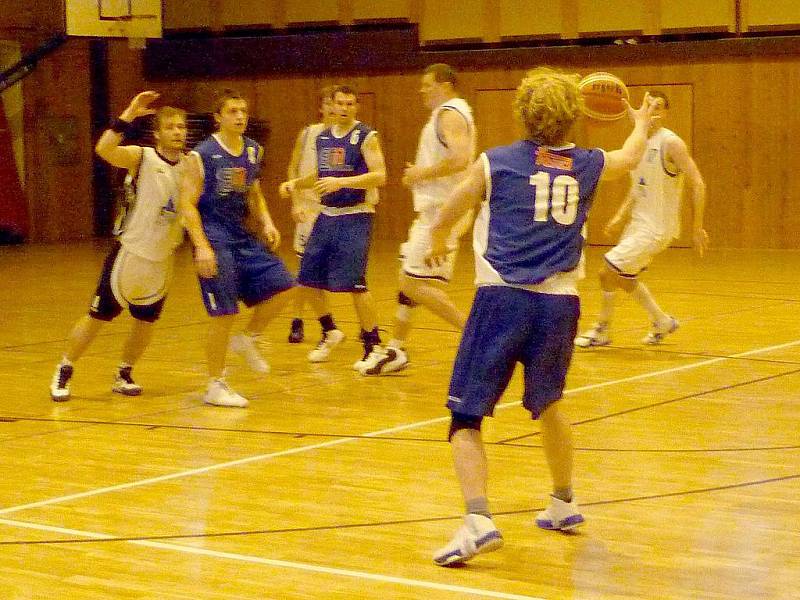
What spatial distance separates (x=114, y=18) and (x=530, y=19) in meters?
5.88

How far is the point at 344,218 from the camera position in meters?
8.73

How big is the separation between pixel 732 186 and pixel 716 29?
213 cm

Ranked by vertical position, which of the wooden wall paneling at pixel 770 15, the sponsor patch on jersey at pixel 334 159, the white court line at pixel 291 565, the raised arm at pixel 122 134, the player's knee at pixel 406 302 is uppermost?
the wooden wall paneling at pixel 770 15

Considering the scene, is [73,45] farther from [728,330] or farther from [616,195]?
[728,330]

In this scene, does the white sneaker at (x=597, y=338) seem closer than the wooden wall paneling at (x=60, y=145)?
Yes

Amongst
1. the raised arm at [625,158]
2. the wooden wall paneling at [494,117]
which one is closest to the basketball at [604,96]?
the raised arm at [625,158]

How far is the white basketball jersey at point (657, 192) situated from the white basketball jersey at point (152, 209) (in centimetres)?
351

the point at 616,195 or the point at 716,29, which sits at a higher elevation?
the point at 716,29

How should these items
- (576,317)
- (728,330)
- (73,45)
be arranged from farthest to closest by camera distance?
(73,45) → (728,330) → (576,317)

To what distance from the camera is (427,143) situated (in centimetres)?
806

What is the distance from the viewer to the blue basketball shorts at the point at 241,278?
7328 millimetres

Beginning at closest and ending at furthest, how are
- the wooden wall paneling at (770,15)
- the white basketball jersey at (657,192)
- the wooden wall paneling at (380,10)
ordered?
1. the white basketball jersey at (657,192)
2. the wooden wall paneling at (770,15)
3. the wooden wall paneling at (380,10)

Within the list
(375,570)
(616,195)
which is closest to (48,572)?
(375,570)

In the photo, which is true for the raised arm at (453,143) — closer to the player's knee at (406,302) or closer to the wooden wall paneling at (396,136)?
the player's knee at (406,302)
